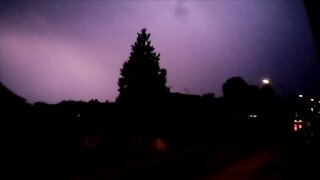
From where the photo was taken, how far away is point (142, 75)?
46594 millimetres

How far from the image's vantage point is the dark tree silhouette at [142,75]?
1703 inches

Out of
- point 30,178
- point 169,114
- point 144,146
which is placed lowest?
point 30,178

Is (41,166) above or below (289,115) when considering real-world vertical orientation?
below

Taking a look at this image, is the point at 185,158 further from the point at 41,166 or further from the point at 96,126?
the point at 41,166

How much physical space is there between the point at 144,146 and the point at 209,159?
613 centimetres

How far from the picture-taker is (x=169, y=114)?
117ft

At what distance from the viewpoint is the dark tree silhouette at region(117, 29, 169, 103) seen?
43.2 m

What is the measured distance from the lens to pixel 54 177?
20438 millimetres

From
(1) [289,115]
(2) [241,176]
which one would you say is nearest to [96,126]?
(2) [241,176]

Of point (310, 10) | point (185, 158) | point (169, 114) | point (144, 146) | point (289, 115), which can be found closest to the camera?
point (310, 10)

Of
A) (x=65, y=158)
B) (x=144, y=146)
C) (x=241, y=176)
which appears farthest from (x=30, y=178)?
(x=241, y=176)

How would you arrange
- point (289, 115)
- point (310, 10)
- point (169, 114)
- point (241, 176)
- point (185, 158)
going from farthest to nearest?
1. point (289, 115)
2. point (169, 114)
3. point (185, 158)
4. point (241, 176)
5. point (310, 10)

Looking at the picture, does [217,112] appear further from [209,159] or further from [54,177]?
[54,177]

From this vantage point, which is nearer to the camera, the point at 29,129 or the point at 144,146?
the point at 29,129
